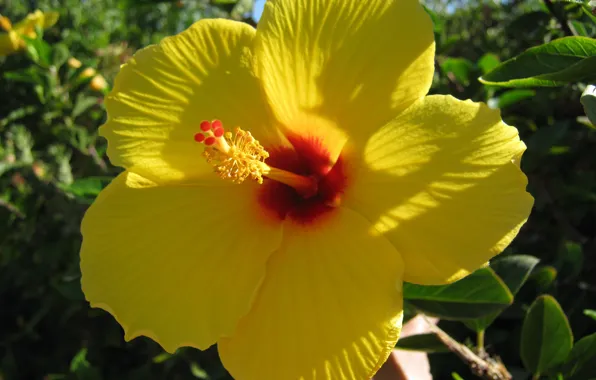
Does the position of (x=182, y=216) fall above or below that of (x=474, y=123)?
below

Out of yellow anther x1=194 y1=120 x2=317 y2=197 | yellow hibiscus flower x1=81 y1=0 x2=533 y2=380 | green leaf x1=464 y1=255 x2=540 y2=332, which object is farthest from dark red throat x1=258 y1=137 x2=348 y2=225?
green leaf x1=464 y1=255 x2=540 y2=332

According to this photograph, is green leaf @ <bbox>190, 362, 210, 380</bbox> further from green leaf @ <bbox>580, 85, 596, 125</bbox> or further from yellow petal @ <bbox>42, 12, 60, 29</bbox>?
yellow petal @ <bbox>42, 12, 60, 29</bbox>

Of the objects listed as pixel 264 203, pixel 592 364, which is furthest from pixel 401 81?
pixel 592 364

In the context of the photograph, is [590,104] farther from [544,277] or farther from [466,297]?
[544,277]

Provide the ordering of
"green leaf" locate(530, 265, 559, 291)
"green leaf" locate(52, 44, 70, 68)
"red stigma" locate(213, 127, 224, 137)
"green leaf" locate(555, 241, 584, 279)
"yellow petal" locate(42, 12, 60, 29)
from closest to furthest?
"red stigma" locate(213, 127, 224, 137)
"green leaf" locate(530, 265, 559, 291)
"green leaf" locate(555, 241, 584, 279)
"green leaf" locate(52, 44, 70, 68)
"yellow petal" locate(42, 12, 60, 29)

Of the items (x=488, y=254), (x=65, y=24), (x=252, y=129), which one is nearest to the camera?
(x=488, y=254)

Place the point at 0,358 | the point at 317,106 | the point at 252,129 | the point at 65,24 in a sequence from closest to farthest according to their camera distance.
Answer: the point at 317,106 < the point at 252,129 < the point at 0,358 < the point at 65,24

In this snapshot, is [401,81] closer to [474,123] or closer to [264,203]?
[474,123]

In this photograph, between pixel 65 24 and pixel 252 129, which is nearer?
pixel 252 129
